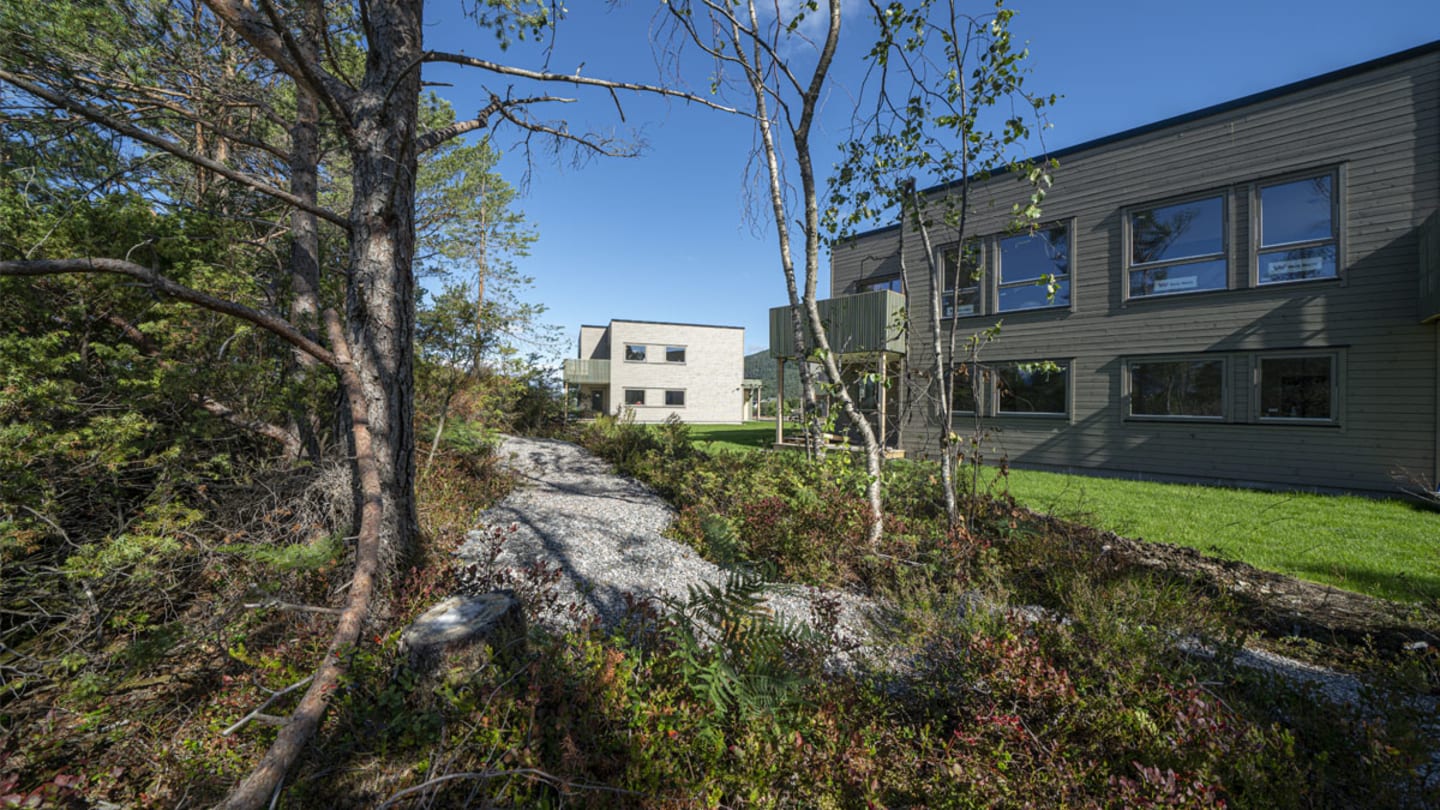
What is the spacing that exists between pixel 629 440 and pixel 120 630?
755 cm

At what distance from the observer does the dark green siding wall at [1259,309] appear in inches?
303

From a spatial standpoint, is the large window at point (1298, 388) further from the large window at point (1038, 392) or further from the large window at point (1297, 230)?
the large window at point (1038, 392)

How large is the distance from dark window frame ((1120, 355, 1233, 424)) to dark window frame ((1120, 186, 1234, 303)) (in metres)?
1.22

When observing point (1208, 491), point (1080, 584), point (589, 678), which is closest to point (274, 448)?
point (589, 678)

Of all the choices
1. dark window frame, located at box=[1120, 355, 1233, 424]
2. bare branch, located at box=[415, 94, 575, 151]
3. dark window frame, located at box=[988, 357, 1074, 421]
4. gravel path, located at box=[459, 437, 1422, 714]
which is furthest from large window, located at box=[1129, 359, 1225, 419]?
bare branch, located at box=[415, 94, 575, 151]

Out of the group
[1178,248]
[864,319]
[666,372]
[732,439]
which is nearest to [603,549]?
[864,319]

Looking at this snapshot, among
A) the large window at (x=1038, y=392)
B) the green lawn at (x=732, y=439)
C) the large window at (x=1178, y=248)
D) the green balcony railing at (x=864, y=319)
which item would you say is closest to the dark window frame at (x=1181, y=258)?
the large window at (x=1178, y=248)

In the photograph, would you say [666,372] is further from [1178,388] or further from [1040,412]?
[1178,388]

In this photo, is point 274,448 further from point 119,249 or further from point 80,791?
point 80,791

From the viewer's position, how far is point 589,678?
7.78 feet

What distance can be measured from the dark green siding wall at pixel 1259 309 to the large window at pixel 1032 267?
0.91ft

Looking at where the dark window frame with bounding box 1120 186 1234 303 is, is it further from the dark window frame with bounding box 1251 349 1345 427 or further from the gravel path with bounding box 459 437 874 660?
the gravel path with bounding box 459 437 874 660

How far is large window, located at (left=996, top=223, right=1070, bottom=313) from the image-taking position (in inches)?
437

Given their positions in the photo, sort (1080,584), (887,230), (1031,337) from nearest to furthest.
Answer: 1. (1080,584)
2. (1031,337)
3. (887,230)
